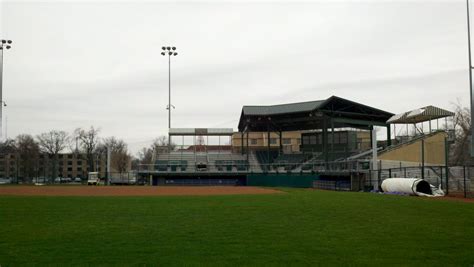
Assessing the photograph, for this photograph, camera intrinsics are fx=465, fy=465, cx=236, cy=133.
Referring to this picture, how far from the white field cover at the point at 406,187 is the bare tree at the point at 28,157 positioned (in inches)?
3507

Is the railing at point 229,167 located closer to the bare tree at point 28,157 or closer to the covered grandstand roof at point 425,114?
the covered grandstand roof at point 425,114

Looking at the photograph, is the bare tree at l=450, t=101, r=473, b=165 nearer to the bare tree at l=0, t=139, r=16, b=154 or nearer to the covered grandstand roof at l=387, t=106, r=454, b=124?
the covered grandstand roof at l=387, t=106, r=454, b=124

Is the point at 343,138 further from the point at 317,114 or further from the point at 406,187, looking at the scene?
the point at 406,187

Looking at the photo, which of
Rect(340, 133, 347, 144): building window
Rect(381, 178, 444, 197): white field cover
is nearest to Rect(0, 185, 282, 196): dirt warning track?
Rect(381, 178, 444, 197): white field cover

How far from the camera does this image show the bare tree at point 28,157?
10350 centimetres

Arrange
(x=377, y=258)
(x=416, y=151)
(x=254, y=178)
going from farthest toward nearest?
(x=254, y=178) → (x=416, y=151) → (x=377, y=258)

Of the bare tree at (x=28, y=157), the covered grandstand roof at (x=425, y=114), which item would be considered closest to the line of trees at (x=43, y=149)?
the bare tree at (x=28, y=157)

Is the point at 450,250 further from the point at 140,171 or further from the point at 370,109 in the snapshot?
the point at 140,171

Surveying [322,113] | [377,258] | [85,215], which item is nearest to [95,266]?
[377,258]

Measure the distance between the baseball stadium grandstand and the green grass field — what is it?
3117cm

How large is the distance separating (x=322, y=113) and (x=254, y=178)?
42.0ft

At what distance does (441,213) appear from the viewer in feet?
55.9

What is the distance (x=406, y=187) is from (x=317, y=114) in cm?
2702

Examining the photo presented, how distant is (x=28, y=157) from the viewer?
10400cm
